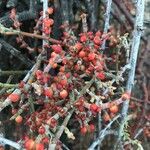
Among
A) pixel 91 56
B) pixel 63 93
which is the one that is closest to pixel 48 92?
pixel 63 93

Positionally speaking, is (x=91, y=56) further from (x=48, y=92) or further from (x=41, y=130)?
(x=41, y=130)

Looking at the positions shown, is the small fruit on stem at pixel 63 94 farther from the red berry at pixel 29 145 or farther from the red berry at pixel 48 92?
the red berry at pixel 29 145

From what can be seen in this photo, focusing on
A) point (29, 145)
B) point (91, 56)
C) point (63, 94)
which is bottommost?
point (29, 145)

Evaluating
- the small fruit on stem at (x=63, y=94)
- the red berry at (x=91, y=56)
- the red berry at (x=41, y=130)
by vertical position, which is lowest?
the red berry at (x=41, y=130)

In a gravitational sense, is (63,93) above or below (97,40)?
below

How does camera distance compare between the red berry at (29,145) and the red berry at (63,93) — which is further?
the red berry at (63,93)

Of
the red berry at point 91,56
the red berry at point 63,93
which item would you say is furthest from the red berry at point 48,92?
the red berry at point 91,56

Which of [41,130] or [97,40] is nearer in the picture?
[41,130]

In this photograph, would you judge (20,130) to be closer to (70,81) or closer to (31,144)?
(70,81)

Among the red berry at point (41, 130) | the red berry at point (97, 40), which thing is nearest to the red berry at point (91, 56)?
the red berry at point (97, 40)

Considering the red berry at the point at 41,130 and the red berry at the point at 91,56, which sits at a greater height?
the red berry at the point at 91,56

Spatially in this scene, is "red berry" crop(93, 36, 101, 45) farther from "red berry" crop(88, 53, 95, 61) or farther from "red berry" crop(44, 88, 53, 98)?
"red berry" crop(44, 88, 53, 98)

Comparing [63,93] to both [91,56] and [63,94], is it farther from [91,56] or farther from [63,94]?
[91,56]
